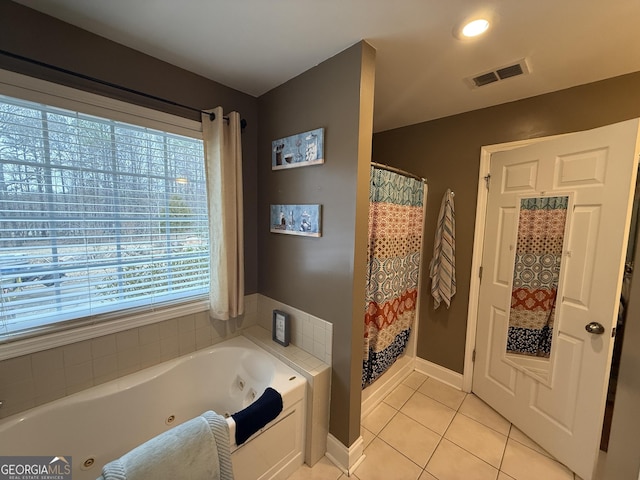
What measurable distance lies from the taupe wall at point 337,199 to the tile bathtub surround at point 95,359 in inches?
30.5

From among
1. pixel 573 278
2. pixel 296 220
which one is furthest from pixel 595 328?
pixel 296 220

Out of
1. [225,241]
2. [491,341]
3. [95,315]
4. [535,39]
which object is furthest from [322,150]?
[491,341]

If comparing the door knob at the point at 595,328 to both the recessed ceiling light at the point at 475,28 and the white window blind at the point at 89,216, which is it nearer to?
the recessed ceiling light at the point at 475,28

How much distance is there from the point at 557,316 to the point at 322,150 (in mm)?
1822

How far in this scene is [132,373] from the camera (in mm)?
1568

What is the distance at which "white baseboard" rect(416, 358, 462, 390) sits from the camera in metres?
2.24

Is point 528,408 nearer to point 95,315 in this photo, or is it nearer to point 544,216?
point 544,216

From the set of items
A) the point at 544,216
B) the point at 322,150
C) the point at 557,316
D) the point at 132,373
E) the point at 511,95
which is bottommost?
the point at 132,373

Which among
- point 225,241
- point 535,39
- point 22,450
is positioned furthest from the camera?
point 225,241

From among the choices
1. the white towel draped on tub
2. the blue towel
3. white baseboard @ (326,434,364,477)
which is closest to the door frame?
white baseboard @ (326,434,364,477)

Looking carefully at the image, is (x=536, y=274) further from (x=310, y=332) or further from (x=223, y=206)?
(x=223, y=206)

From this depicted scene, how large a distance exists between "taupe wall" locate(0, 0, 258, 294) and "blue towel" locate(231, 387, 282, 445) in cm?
144

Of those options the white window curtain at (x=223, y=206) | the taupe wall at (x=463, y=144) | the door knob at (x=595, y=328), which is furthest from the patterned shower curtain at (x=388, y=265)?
the door knob at (x=595, y=328)

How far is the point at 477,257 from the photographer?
207 cm
